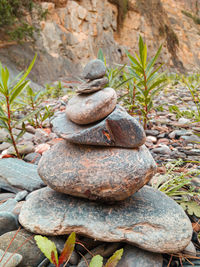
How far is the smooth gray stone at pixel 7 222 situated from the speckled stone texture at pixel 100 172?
0.30 m

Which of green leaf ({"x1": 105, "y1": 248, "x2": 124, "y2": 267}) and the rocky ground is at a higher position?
green leaf ({"x1": 105, "y1": 248, "x2": 124, "y2": 267})

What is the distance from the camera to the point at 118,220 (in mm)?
1366

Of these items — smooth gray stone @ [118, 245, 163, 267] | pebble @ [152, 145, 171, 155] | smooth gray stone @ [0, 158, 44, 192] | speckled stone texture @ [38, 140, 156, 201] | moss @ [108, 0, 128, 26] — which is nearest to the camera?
smooth gray stone @ [118, 245, 163, 267]

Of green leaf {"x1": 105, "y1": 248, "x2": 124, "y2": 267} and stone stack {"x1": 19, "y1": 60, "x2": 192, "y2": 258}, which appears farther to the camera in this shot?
stone stack {"x1": 19, "y1": 60, "x2": 192, "y2": 258}

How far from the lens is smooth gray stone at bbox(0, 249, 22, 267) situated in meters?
1.15

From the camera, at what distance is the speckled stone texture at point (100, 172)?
1.37 meters

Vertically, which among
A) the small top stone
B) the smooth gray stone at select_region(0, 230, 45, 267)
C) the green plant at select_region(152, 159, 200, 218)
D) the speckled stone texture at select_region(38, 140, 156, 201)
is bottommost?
the green plant at select_region(152, 159, 200, 218)

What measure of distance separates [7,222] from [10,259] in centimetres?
31

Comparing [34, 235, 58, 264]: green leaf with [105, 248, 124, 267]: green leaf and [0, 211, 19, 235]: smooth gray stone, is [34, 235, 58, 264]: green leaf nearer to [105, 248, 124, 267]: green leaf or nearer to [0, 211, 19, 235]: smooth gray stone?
[105, 248, 124, 267]: green leaf

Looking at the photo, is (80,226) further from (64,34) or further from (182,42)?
(182,42)

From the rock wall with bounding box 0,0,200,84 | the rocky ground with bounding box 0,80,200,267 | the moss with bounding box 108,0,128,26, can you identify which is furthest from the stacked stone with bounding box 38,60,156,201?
the moss with bounding box 108,0,128,26

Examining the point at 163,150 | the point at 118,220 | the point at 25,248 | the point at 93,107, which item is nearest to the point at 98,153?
the point at 93,107

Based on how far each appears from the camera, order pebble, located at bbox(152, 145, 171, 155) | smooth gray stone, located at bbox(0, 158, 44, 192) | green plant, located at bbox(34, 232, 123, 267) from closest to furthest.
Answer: green plant, located at bbox(34, 232, 123, 267)
smooth gray stone, located at bbox(0, 158, 44, 192)
pebble, located at bbox(152, 145, 171, 155)

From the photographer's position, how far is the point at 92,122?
156 cm
